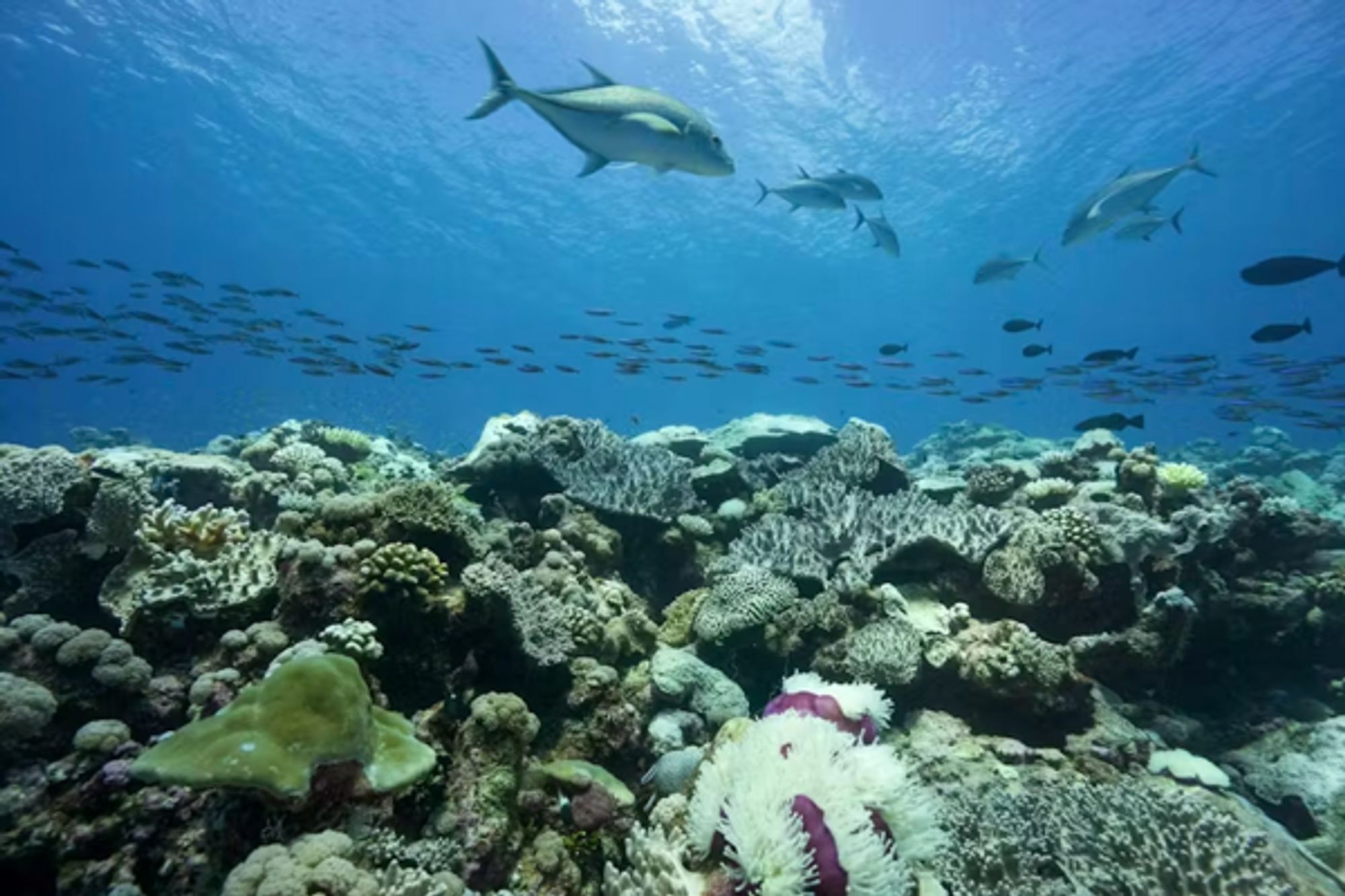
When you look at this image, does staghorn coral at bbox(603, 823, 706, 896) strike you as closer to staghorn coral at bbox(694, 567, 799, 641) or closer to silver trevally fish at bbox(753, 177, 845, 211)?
staghorn coral at bbox(694, 567, 799, 641)

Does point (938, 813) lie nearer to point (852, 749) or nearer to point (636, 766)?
point (852, 749)

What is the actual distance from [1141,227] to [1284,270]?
341 centimetres

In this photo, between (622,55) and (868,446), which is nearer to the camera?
(868,446)

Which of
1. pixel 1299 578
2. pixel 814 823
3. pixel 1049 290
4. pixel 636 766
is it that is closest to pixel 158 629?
pixel 636 766

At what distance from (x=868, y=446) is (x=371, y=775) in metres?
6.83

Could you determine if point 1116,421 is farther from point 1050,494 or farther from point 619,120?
point 619,120

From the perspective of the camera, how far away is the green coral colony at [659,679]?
286 cm

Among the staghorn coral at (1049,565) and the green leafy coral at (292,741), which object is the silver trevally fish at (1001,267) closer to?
the staghorn coral at (1049,565)

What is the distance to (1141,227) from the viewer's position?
1116 cm

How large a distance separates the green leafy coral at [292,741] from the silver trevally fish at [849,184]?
974 centimetres

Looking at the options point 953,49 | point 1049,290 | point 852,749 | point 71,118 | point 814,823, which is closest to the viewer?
point 814,823

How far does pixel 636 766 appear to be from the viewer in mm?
4297

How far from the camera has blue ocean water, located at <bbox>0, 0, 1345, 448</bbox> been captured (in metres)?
28.7

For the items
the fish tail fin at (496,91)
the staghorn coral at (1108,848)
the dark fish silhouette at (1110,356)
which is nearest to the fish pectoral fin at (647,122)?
the fish tail fin at (496,91)
